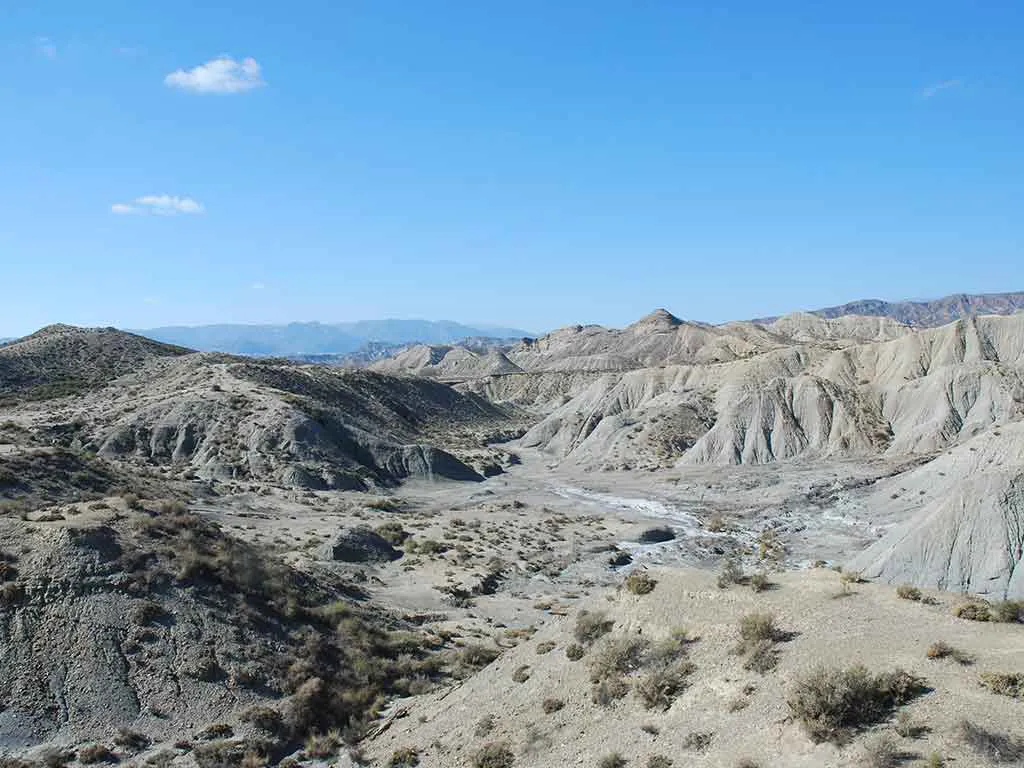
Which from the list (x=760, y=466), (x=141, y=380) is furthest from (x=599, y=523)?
(x=141, y=380)

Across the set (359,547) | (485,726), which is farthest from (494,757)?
(359,547)

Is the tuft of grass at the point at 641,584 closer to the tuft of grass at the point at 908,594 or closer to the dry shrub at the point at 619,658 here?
the dry shrub at the point at 619,658

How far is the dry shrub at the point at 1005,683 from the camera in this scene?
11.2 metres

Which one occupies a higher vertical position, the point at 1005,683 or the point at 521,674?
the point at 1005,683

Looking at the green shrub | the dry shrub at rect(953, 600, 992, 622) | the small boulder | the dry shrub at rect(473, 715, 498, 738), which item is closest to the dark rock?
the small boulder

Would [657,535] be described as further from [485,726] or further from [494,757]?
[494,757]

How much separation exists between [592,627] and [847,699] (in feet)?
21.3

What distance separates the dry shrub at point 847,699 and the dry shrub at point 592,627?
547cm

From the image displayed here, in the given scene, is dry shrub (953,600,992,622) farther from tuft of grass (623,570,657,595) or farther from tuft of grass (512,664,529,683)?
tuft of grass (512,664,529,683)

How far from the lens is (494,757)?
565 inches

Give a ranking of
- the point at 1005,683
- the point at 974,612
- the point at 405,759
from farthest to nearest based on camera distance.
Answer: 1. the point at 405,759
2. the point at 974,612
3. the point at 1005,683

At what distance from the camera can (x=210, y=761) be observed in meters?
16.7

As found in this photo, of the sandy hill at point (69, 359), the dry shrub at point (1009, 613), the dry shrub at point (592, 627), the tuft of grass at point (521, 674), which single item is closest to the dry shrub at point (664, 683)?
the dry shrub at point (592, 627)

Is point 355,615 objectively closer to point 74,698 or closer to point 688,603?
point 74,698
